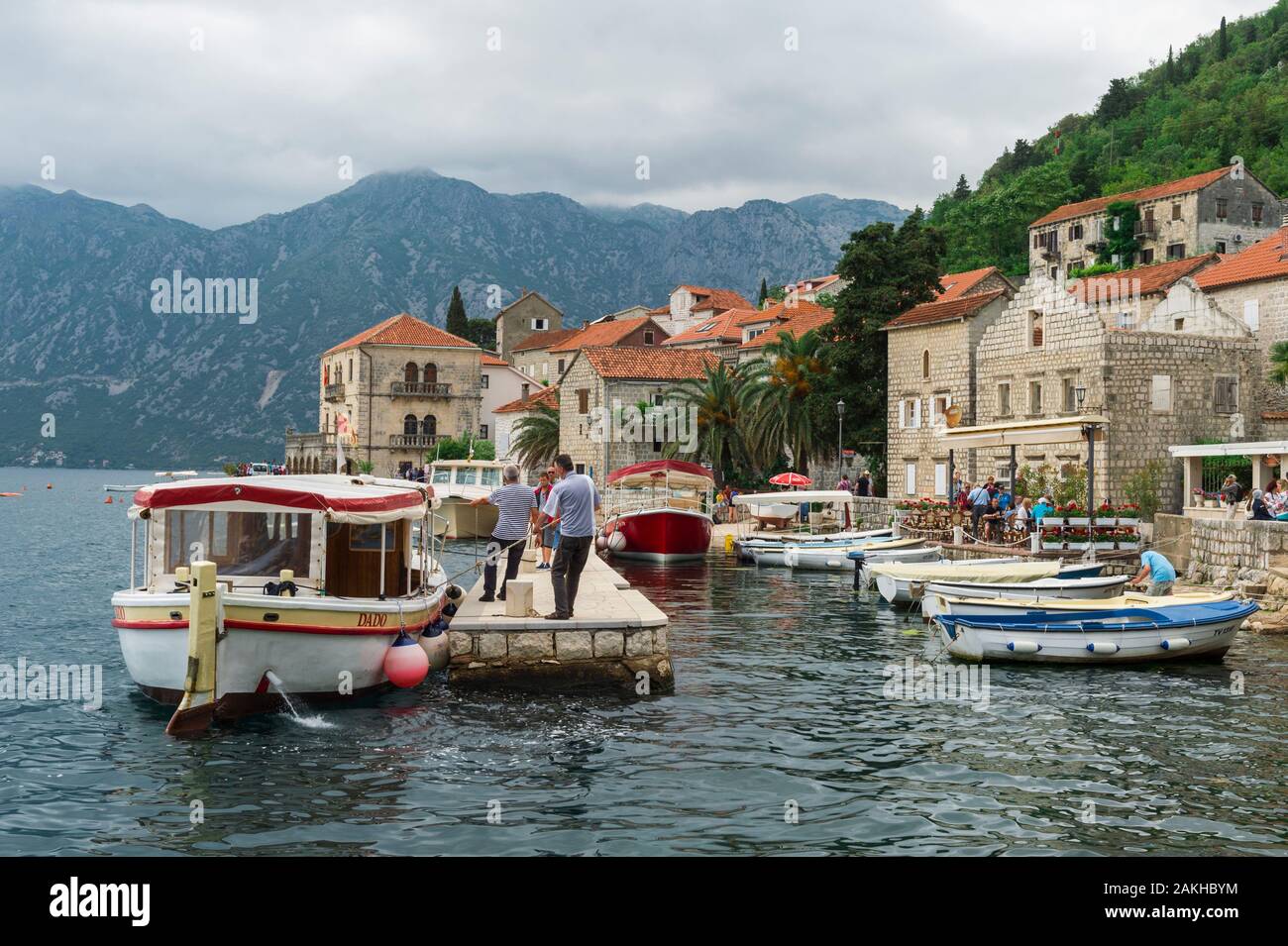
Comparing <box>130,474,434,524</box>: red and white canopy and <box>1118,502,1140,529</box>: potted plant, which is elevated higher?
<box>130,474,434,524</box>: red and white canopy

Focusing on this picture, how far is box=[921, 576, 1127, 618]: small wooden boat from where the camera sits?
21.1m

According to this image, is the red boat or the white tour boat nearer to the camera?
the white tour boat

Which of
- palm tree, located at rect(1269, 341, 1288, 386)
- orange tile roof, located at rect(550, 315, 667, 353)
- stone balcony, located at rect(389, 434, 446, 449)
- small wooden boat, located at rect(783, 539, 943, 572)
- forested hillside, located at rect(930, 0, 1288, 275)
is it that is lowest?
small wooden boat, located at rect(783, 539, 943, 572)

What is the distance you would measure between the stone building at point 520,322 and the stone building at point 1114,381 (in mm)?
79169

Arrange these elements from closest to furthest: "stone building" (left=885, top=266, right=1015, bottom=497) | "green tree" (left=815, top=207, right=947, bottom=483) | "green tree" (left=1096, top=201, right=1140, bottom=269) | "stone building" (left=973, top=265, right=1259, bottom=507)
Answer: "stone building" (left=973, top=265, right=1259, bottom=507) < "stone building" (left=885, top=266, right=1015, bottom=497) < "green tree" (left=815, top=207, right=947, bottom=483) < "green tree" (left=1096, top=201, right=1140, bottom=269)

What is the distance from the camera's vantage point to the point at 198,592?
40.3 feet

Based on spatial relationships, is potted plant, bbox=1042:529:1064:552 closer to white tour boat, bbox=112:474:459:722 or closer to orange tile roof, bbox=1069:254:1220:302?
white tour boat, bbox=112:474:459:722

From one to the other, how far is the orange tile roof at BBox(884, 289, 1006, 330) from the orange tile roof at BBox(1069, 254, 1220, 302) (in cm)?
767

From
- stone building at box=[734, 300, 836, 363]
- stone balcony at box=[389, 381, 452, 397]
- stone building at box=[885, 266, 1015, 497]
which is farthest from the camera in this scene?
stone balcony at box=[389, 381, 452, 397]

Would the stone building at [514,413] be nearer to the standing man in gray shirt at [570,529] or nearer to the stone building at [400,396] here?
the stone building at [400,396]

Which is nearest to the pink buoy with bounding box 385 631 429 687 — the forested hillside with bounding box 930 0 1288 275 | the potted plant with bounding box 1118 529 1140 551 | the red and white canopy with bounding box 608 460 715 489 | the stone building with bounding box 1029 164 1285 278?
the potted plant with bounding box 1118 529 1140 551
